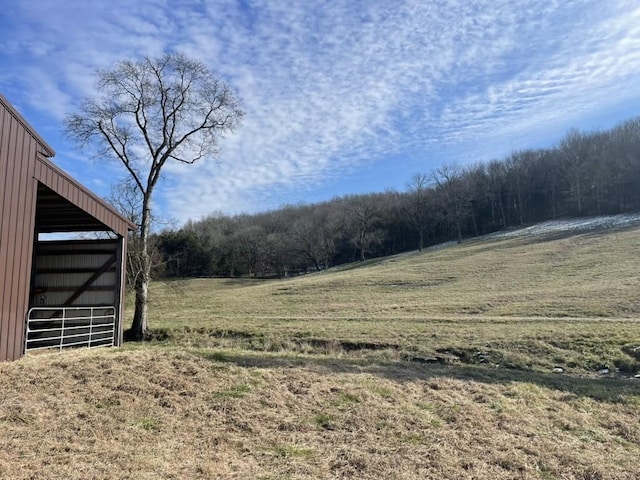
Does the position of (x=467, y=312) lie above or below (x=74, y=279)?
below

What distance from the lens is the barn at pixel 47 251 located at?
9.95 metres

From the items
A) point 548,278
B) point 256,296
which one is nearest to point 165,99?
point 256,296

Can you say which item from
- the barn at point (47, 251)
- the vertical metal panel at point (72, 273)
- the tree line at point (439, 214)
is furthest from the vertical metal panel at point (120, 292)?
the tree line at point (439, 214)

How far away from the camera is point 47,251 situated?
1583 centimetres

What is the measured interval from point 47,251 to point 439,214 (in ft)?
225

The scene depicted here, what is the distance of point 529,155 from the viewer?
82.2 metres

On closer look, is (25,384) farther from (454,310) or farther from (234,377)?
(454,310)

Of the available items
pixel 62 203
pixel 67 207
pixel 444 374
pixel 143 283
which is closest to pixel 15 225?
pixel 62 203

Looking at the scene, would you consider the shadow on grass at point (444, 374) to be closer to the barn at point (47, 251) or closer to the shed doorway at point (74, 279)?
the barn at point (47, 251)

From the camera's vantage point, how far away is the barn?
995 centimetres

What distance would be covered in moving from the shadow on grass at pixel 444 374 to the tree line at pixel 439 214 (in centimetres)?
5988

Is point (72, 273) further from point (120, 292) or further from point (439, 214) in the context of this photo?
point (439, 214)

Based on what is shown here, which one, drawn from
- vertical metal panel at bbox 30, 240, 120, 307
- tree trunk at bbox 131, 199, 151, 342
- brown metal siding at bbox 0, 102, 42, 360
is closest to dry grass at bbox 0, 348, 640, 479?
brown metal siding at bbox 0, 102, 42, 360

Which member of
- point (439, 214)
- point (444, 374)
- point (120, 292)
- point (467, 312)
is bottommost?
point (444, 374)
